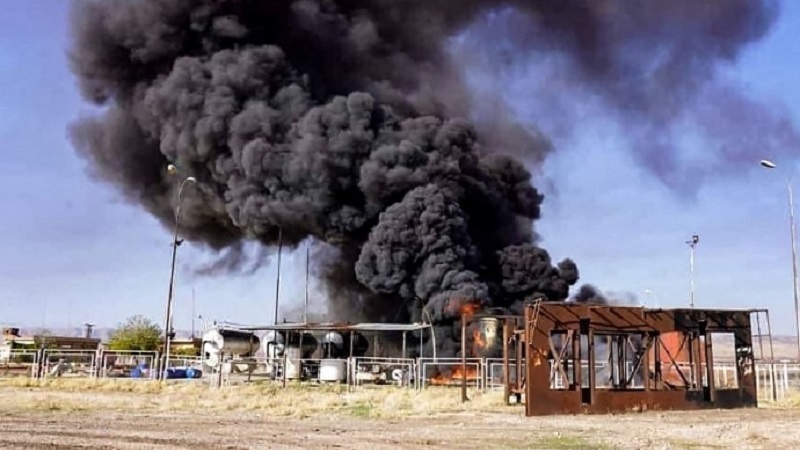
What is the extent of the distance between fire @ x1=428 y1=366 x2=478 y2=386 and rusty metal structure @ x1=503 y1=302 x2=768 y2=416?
30.8 feet

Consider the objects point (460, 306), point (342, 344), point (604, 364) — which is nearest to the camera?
point (604, 364)

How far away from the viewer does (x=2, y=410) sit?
22.3 meters

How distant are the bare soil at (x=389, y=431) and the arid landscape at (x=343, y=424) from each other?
0.07 feet

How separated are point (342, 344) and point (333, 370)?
9.35 m

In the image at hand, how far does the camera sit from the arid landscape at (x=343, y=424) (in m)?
15.0

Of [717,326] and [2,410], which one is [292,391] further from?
[717,326]

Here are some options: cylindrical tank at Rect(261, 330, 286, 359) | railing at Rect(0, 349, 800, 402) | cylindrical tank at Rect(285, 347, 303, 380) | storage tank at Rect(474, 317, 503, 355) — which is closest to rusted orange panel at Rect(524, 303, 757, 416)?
railing at Rect(0, 349, 800, 402)

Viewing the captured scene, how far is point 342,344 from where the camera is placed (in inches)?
1967

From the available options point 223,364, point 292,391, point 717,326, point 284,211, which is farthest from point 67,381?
point 717,326

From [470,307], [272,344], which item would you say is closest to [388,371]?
[470,307]

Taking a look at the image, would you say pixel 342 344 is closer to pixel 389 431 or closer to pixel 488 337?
pixel 488 337

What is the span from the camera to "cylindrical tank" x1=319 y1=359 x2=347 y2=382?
4047 cm

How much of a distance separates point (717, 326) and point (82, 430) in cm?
1902

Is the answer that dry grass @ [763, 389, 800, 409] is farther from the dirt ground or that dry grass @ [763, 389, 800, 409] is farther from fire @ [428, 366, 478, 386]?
fire @ [428, 366, 478, 386]
